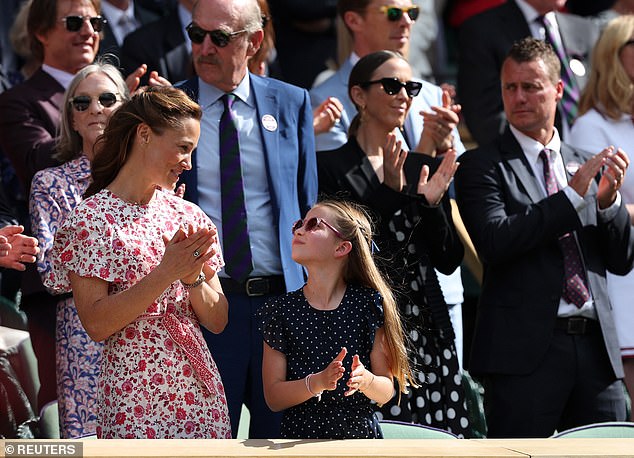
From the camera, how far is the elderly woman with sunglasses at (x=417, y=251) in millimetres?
5090

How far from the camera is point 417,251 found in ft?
17.0

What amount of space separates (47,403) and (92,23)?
5.71 feet

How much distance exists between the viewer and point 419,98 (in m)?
6.02

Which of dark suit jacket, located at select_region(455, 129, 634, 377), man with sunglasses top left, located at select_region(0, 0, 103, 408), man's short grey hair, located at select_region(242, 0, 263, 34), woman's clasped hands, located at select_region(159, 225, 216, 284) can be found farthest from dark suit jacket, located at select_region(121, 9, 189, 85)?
woman's clasped hands, located at select_region(159, 225, 216, 284)

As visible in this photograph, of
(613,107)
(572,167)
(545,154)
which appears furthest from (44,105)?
(613,107)

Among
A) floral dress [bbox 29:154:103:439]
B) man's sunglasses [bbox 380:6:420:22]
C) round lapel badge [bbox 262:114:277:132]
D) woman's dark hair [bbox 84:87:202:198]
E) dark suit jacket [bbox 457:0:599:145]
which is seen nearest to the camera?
woman's dark hair [bbox 84:87:202:198]

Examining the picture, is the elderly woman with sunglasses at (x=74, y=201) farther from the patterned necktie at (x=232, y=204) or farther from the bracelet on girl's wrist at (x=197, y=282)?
the bracelet on girl's wrist at (x=197, y=282)

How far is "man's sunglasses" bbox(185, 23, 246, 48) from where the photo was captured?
5039mm

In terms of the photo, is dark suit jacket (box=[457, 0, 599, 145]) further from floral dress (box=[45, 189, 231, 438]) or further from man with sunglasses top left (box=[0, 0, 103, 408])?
floral dress (box=[45, 189, 231, 438])

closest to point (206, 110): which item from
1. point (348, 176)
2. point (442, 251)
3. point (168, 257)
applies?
point (348, 176)

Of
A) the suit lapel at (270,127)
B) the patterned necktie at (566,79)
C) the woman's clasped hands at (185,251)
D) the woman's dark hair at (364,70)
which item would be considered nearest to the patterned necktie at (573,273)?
the woman's dark hair at (364,70)

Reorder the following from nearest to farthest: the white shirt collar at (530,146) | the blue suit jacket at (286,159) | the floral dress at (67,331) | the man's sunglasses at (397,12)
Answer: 1. the floral dress at (67,331)
2. the blue suit jacket at (286,159)
3. the white shirt collar at (530,146)
4. the man's sunglasses at (397,12)

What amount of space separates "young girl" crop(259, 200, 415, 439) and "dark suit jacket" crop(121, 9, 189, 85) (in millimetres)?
2197

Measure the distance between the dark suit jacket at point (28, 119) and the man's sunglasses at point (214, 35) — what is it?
2.45 feet
